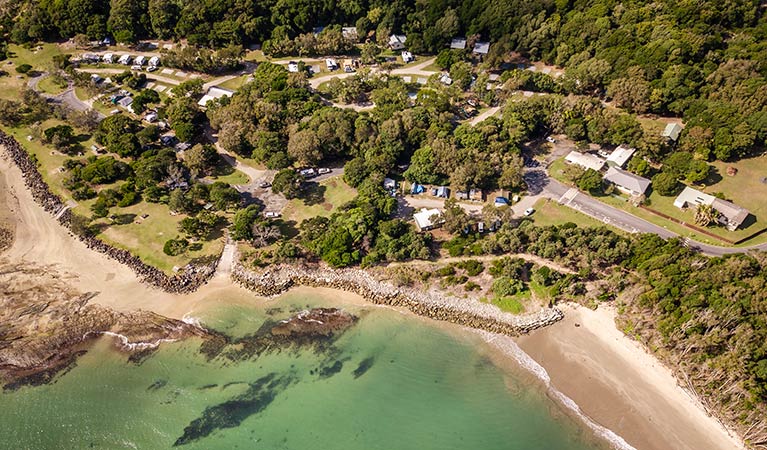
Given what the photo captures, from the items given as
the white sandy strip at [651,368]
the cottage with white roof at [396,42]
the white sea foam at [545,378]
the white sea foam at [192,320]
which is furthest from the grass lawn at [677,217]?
the white sea foam at [192,320]

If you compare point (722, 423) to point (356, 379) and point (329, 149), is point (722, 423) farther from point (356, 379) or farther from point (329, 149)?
point (329, 149)

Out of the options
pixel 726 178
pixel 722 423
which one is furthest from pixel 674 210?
pixel 722 423

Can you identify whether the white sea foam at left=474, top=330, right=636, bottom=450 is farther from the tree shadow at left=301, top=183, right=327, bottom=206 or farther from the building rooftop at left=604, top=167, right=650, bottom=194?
the building rooftop at left=604, top=167, right=650, bottom=194

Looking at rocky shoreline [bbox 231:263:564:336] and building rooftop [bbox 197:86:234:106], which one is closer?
rocky shoreline [bbox 231:263:564:336]

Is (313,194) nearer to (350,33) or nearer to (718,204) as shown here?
(350,33)

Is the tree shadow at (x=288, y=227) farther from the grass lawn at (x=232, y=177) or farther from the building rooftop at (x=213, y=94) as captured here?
the building rooftop at (x=213, y=94)

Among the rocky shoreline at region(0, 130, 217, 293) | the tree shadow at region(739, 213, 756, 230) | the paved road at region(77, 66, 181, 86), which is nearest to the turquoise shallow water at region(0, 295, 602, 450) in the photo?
the rocky shoreline at region(0, 130, 217, 293)
